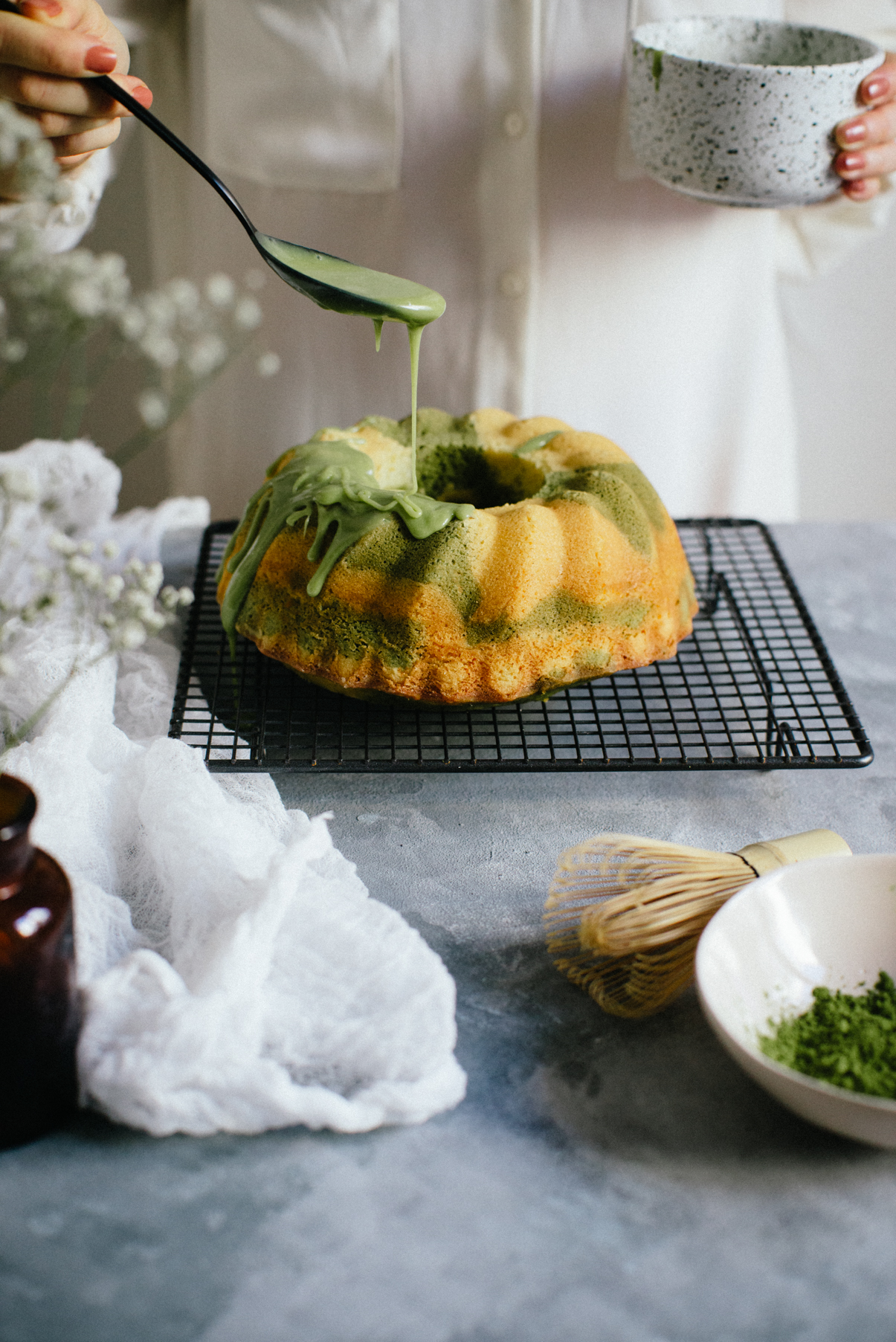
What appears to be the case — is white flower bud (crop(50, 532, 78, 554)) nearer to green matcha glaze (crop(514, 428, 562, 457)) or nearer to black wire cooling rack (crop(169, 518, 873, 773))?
black wire cooling rack (crop(169, 518, 873, 773))

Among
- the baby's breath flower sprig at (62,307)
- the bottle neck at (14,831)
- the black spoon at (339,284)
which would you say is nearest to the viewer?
the bottle neck at (14,831)

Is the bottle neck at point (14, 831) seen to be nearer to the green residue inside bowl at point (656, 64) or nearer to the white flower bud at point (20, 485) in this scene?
the white flower bud at point (20, 485)

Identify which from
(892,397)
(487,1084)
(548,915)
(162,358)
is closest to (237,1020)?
(487,1084)

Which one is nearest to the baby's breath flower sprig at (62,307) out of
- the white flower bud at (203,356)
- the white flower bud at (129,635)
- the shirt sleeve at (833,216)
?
the white flower bud at (203,356)

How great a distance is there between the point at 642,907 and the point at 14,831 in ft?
1.53

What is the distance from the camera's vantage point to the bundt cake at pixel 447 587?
1213 mm

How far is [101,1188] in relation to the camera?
0.78 m

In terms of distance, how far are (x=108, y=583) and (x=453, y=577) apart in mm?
464

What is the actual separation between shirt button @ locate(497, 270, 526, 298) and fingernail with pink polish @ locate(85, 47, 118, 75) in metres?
0.83

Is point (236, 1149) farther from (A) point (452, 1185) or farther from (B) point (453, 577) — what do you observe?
(B) point (453, 577)

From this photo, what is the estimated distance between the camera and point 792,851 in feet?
3.17

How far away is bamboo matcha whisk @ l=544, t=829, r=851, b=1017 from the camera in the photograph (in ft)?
2.96

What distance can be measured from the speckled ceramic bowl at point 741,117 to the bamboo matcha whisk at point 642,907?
803 mm

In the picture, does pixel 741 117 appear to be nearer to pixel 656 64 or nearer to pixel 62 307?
pixel 656 64
